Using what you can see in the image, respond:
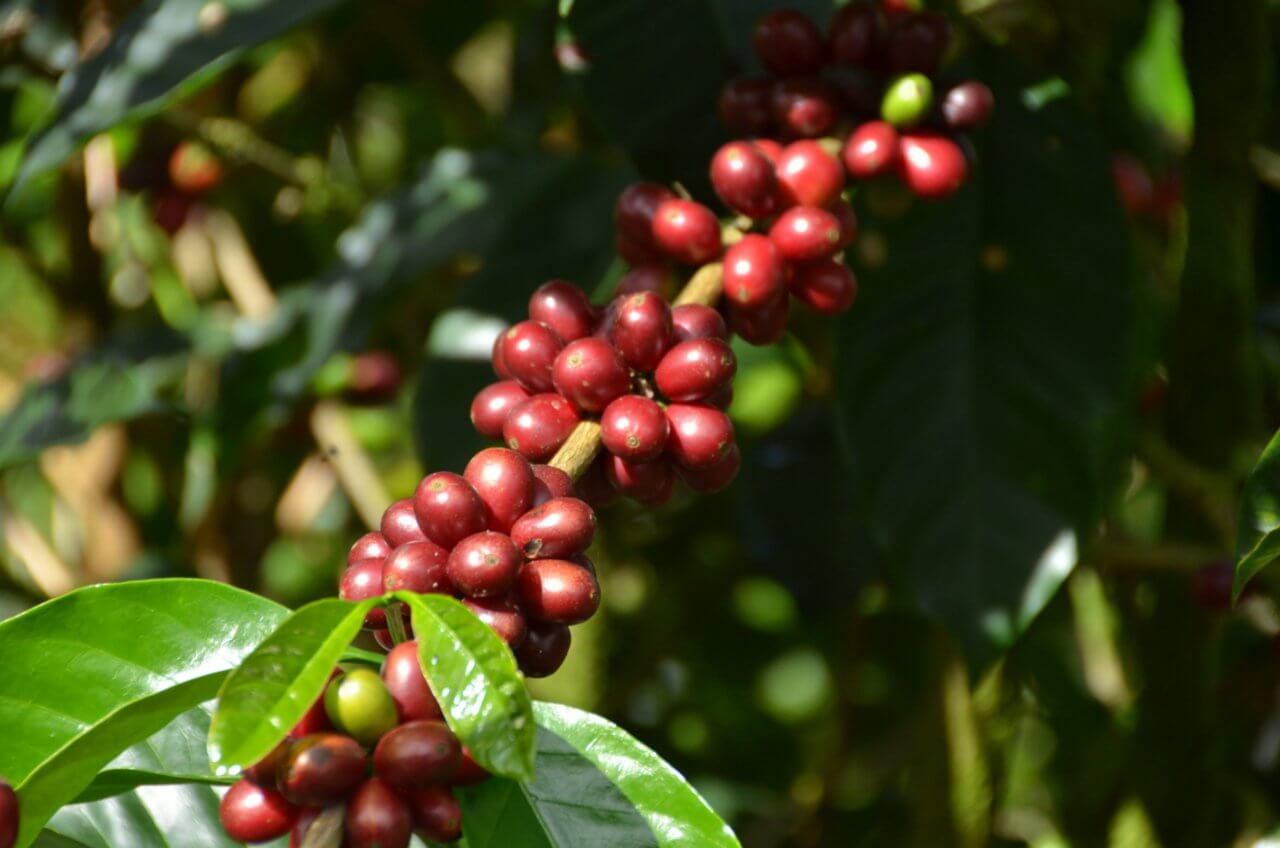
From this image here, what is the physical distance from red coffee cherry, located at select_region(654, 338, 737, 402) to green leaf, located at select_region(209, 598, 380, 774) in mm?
240

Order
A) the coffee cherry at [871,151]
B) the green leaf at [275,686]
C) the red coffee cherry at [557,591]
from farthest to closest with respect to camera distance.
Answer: the coffee cherry at [871,151] < the red coffee cherry at [557,591] < the green leaf at [275,686]

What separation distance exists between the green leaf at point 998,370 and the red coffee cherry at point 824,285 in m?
0.28

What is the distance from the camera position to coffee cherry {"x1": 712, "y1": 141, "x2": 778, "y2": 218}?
2.75ft

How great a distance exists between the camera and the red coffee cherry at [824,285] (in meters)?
0.86

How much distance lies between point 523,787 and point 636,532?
1.26 meters

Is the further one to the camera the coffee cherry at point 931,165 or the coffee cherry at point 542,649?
the coffee cherry at point 931,165

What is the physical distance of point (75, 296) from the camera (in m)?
1.91

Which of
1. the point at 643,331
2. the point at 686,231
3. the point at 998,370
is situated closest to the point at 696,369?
the point at 643,331

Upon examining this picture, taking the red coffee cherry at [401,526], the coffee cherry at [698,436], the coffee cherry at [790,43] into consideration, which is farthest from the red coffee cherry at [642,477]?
the coffee cherry at [790,43]

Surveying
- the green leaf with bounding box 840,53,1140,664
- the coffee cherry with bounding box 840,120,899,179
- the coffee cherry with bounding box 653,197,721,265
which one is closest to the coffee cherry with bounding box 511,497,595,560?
the coffee cherry with bounding box 653,197,721,265

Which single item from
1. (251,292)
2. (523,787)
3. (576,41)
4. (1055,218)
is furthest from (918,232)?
(251,292)

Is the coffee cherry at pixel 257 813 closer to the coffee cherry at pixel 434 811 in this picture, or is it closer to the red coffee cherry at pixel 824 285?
the coffee cherry at pixel 434 811

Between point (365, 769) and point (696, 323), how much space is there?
0.31 metres

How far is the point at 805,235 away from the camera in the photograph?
829mm
